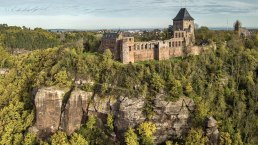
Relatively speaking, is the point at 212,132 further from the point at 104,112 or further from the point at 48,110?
the point at 48,110

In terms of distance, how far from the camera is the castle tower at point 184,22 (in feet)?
282

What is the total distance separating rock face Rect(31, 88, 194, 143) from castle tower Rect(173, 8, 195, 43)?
2031cm

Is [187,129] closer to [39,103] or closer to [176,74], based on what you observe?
[176,74]

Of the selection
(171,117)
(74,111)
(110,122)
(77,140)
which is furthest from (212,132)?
(74,111)

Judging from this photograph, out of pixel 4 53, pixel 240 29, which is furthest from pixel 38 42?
pixel 240 29

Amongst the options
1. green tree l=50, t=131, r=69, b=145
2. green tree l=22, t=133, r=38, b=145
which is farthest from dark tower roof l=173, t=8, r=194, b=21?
green tree l=22, t=133, r=38, b=145

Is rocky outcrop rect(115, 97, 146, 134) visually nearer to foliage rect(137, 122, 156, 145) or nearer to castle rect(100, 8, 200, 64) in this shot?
foliage rect(137, 122, 156, 145)

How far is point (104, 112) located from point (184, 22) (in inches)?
1124

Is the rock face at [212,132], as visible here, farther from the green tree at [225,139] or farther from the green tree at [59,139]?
the green tree at [59,139]

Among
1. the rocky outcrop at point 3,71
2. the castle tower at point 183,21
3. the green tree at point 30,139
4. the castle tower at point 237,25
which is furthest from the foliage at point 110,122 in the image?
the rocky outcrop at point 3,71

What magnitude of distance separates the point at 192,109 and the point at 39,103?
27.2 meters

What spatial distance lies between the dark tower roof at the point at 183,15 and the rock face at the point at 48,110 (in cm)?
3106

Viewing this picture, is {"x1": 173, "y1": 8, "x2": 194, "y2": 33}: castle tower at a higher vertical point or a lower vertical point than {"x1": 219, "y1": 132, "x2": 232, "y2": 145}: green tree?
higher

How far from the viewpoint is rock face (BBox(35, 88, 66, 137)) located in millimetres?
71188
